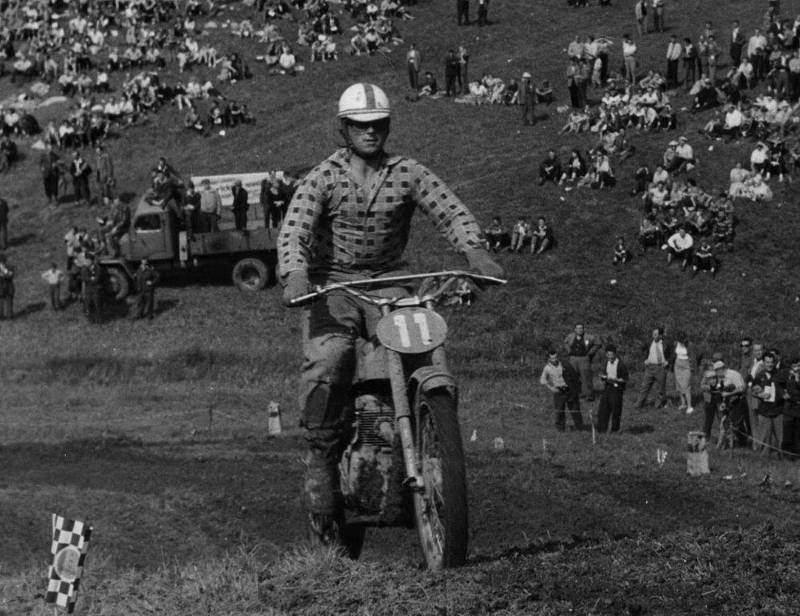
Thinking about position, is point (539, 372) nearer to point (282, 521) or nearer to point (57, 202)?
point (282, 521)

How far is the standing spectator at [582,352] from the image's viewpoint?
27156mm

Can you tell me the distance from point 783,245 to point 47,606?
28.1 metres

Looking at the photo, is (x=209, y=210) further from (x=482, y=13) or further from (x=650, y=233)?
(x=482, y=13)

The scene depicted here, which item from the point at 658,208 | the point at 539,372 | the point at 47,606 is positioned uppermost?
the point at 47,606

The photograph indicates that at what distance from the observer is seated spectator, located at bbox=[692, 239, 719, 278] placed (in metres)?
33.2

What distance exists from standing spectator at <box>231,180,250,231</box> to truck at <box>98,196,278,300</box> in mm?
241

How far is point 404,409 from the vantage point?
9.18 meters

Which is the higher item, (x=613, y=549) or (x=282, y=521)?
(x=613, y=549)

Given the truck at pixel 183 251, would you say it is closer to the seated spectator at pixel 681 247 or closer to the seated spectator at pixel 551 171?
the seated spectator at pixel 551 171

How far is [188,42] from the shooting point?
183 ft

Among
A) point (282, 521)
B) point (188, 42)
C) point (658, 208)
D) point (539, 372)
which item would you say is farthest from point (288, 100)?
point (282, 521)

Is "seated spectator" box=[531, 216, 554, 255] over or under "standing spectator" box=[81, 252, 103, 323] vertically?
over

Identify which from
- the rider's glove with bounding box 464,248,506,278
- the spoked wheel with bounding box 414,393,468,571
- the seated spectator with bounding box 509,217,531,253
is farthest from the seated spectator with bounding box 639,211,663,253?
the spoked wheel with bounding box 414,393,468,571

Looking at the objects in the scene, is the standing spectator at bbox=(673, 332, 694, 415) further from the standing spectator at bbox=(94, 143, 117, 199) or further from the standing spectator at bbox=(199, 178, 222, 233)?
the standing spectator at bbox=(94, 143, 117, 199)
